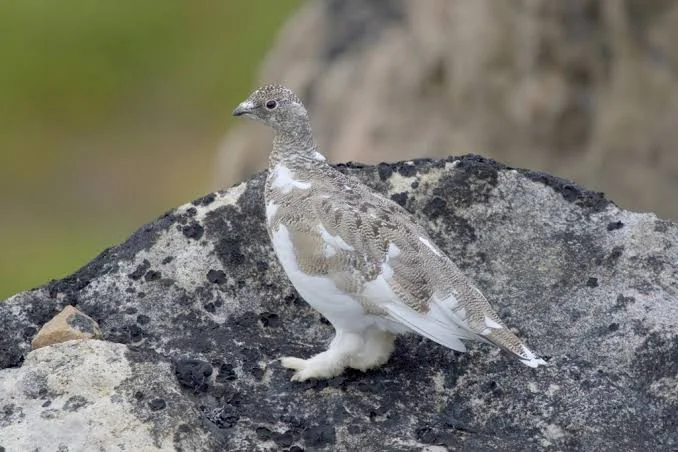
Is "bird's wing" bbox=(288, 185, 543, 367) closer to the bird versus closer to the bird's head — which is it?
the bird

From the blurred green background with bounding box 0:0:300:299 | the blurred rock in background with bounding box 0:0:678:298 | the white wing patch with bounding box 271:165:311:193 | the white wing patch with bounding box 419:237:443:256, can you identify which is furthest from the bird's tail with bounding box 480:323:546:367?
the blurred green background with bounding box 0:0:300:299

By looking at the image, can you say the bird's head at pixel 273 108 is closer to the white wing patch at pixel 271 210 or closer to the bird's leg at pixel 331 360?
the white wing patch at pixel 271 210

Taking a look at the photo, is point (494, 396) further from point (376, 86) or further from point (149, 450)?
point (376, 86)

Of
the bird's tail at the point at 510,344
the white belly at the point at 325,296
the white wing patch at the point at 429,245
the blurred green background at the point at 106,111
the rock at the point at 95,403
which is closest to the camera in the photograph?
the rock at the point at 95,403

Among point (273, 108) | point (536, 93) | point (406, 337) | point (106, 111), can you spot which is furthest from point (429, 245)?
point (106, 111)

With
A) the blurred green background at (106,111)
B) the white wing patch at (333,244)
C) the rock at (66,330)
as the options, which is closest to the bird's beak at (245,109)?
the white wing patch at (333,244)

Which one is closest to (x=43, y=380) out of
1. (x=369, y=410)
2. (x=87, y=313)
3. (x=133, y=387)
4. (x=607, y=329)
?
(x=133, y=387)
